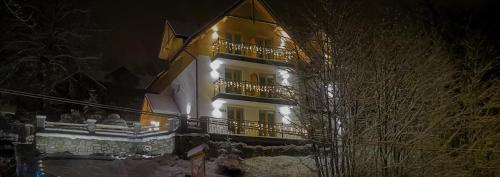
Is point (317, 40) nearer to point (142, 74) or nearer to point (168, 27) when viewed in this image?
point (168, 27)

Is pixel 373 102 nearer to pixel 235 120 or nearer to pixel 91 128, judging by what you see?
pixel 235 120

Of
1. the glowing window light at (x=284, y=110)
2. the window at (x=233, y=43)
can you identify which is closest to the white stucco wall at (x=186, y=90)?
the window at (x=233, y=43)

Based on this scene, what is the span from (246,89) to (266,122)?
7.15ft

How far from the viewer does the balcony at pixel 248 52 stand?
105 feet

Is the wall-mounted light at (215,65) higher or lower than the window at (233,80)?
higher

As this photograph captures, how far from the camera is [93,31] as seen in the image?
1396 inches

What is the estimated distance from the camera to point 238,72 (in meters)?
33.1

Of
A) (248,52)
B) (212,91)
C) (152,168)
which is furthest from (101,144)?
(248,52)

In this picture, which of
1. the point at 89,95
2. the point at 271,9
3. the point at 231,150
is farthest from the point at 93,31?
the point at 231,150

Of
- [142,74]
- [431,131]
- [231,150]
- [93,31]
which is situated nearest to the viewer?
[431,131]

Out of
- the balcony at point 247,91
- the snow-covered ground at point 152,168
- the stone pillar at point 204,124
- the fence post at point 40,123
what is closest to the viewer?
the snow-covered ground at point 152,168

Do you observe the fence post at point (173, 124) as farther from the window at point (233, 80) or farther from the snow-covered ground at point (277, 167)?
the window at point (233, 80)

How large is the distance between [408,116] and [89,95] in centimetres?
2802

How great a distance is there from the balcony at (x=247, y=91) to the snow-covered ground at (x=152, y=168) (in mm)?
5486
